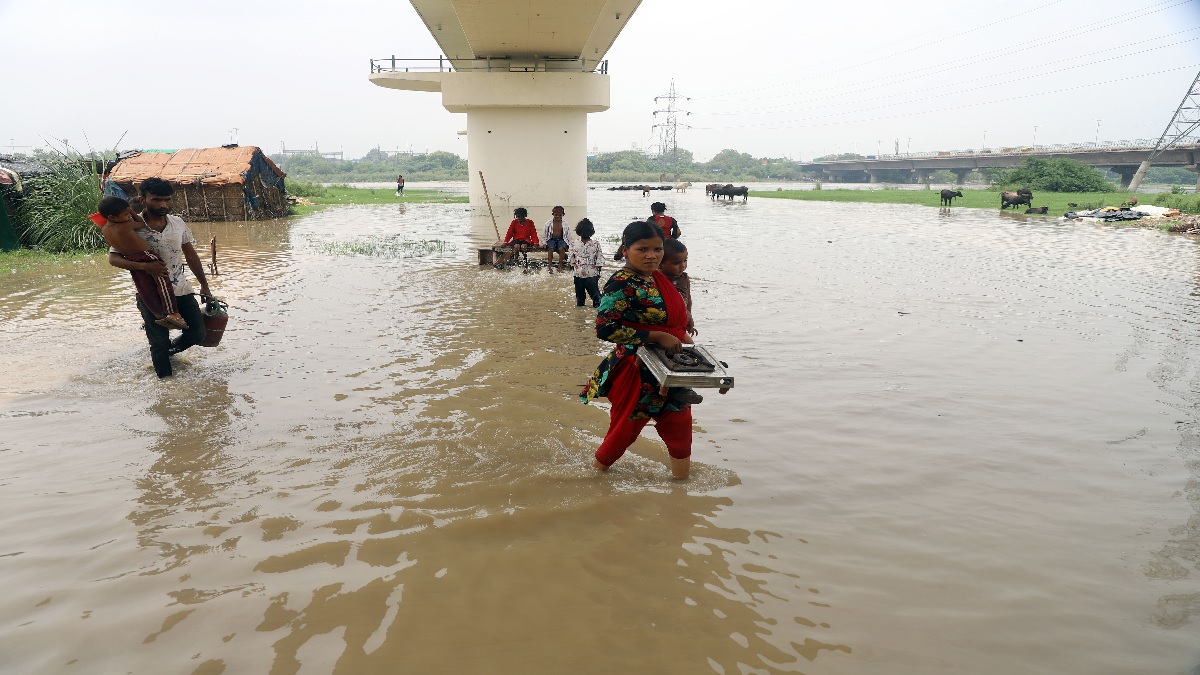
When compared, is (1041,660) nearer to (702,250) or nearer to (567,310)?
(567,310)

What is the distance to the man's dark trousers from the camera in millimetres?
5582

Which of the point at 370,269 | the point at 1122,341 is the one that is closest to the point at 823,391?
the point at 1122,341

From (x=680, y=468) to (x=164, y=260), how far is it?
450cm

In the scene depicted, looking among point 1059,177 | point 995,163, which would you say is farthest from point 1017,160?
point 1059,177

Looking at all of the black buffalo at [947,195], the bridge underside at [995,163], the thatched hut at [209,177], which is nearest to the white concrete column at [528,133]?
the thatched hut at [209,177]

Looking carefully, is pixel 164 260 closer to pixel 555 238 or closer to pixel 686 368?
pixel 686 368

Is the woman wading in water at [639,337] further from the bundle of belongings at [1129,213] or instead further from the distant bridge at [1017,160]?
the distant bridge at [1017,160]

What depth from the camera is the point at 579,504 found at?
11.9 feet

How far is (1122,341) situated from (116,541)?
8536mm

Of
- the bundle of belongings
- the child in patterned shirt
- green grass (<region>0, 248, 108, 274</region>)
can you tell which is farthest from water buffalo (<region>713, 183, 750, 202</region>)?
green grass (<region>0, 248, 108, 274</region>)

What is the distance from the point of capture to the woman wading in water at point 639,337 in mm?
→ 3527

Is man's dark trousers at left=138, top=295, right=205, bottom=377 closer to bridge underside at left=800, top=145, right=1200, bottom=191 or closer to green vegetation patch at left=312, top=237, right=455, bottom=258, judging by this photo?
green vegetation patch at left=312, top=237, right=455, bottom=258

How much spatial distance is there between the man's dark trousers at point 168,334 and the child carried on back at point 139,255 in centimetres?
7

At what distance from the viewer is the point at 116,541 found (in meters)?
3.16
